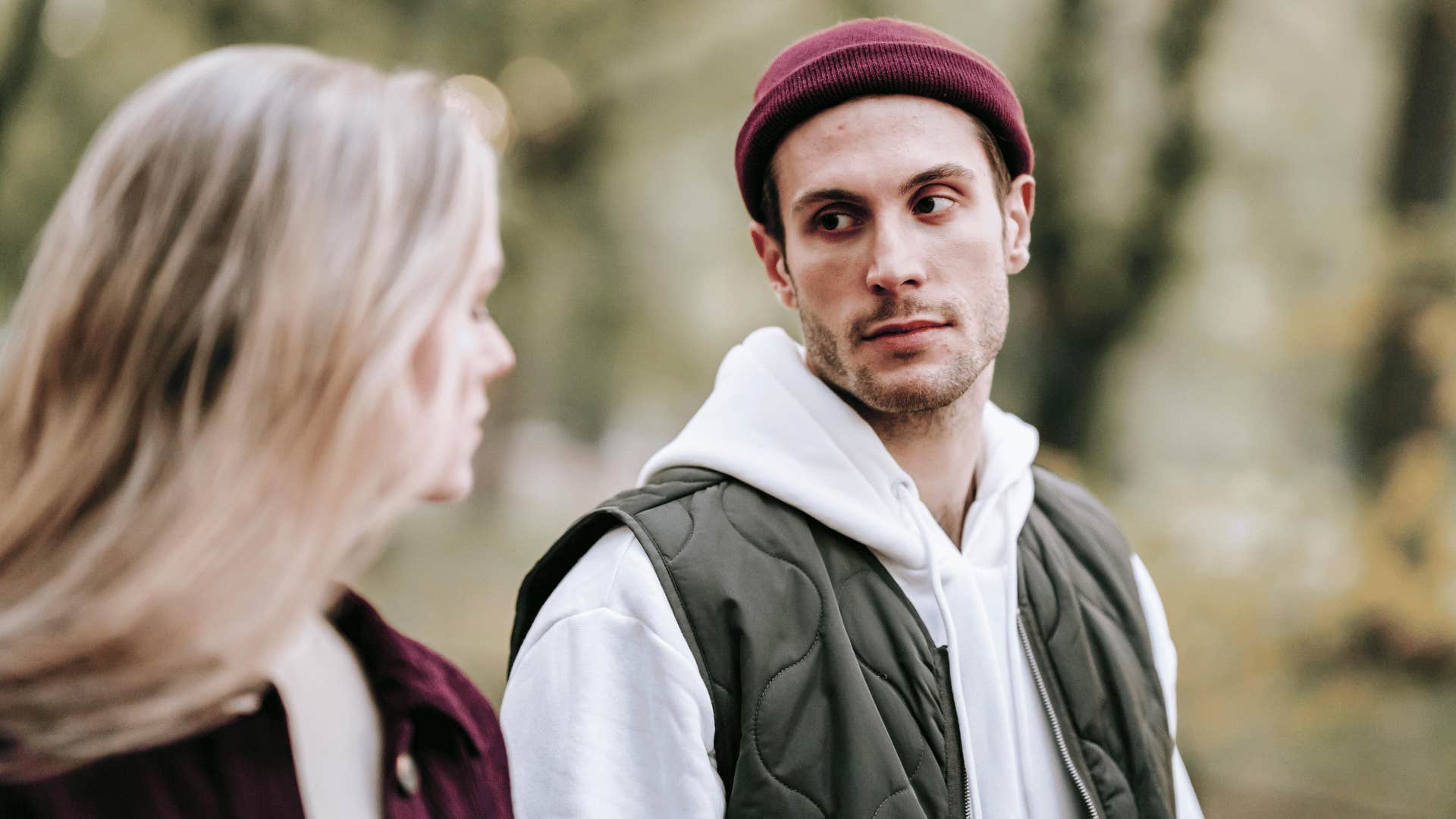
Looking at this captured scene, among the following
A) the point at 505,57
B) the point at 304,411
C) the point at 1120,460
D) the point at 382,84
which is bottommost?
the point at 304,411

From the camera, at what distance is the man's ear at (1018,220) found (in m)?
2.39

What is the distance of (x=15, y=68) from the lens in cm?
557

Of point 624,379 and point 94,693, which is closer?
point 94,693

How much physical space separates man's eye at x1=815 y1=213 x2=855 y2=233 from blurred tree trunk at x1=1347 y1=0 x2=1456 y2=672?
5.01 meters

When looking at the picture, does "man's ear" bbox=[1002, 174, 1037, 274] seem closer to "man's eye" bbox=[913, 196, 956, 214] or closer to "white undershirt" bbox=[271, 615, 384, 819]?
"man's eye" bbox=[913, 196, 956, 214]

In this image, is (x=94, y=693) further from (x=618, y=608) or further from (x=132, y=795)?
(x=618, y=608)

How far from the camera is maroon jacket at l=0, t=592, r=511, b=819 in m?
1.09

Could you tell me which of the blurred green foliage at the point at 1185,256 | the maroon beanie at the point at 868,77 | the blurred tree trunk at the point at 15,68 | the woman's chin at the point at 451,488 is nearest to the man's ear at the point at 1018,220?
the maroon beanie at the point at 868,77

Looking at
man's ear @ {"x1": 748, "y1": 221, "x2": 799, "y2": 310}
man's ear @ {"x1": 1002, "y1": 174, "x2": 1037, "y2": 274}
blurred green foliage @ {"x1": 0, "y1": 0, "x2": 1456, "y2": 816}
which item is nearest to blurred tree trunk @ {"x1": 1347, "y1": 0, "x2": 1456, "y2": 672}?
blurred green foliage @ {"x1": 0, "y1": 0, "x2": 1456, "y2": 816}

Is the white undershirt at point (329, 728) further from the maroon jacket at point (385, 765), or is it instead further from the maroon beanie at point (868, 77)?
the maroon beanie at point (868, 77)

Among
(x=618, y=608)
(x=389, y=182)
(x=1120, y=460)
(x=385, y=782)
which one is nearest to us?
(x=389, y=182)

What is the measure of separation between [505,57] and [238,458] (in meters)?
5.82

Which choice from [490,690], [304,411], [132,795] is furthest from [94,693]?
[490,690]

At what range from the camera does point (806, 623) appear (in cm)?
186
